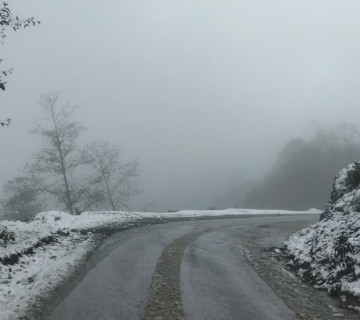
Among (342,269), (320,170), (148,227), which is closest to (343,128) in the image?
(320,170)

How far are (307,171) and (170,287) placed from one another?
8309 centimetres

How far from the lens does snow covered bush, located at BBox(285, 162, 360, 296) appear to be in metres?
8.50

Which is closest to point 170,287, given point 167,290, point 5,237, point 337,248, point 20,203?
point 167,290

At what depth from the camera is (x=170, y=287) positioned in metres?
8.23

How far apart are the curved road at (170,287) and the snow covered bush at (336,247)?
1492 mm

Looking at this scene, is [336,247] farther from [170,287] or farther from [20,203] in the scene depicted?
[20,203]

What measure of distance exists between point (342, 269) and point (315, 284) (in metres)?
0.72

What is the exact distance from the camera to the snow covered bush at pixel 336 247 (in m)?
8.50

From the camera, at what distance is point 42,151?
29.2 metres

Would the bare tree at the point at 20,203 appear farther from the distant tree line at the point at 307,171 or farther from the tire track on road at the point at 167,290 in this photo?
the distant tree line at the point at 307,171

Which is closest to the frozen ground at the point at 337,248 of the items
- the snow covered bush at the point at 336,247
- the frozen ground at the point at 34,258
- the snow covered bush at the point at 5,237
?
the snow covered bush at the point at 336,247

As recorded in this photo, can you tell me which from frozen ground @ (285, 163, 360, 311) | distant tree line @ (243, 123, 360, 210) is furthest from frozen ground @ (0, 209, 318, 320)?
distant tree line @ (243, 123, 360, 210)

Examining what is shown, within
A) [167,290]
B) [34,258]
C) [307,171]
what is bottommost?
[167,290]

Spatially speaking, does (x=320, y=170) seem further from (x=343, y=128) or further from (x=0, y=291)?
(x=0, y=291)
